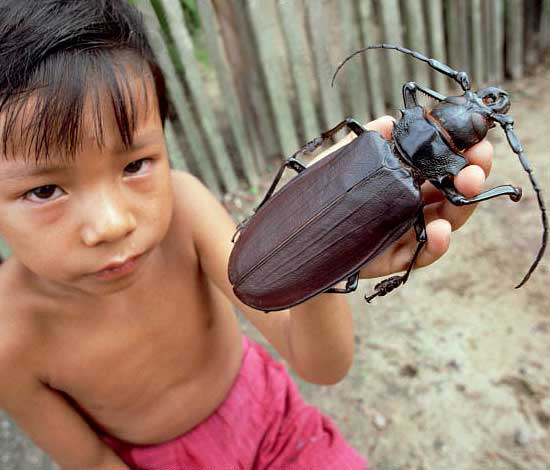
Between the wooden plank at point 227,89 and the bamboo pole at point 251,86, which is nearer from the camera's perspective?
the wooden plank at point 227,89

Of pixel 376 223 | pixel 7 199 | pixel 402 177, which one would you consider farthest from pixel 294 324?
pixel 7 199

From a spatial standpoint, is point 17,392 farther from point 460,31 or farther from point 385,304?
point 460,31


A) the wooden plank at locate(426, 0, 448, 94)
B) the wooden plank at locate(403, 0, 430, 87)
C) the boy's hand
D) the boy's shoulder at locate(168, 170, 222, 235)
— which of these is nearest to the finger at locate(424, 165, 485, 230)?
the boy's hand

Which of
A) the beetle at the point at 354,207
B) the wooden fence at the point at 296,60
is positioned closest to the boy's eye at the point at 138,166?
the beetle at the point at 354,207

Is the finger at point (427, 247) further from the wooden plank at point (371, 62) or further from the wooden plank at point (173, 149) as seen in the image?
the wooden plank at point (371, 62)

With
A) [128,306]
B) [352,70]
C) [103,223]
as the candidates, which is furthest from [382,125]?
[352,70]

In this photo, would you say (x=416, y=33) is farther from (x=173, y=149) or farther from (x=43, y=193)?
(x=43, y=193)

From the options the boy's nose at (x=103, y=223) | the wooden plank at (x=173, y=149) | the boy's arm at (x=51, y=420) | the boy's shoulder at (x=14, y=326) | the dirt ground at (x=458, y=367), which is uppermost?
the boy's nose at (x=103, y=223)
